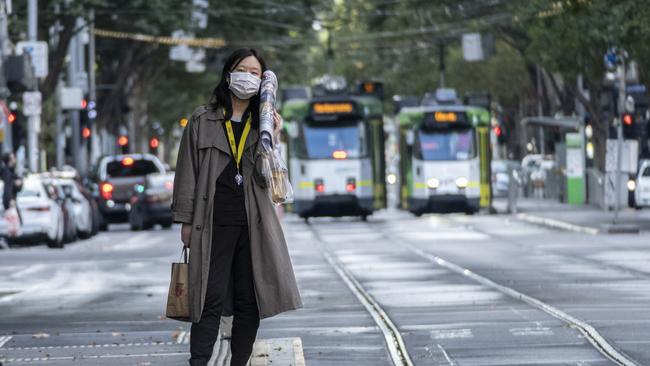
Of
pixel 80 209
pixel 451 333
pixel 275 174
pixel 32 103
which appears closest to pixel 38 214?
pixel 80 209

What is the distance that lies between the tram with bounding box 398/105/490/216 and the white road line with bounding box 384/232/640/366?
20.6 meters

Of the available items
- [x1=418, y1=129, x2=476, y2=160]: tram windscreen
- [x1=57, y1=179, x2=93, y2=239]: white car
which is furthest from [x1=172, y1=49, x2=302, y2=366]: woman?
[x1=418, y1=129, x2=476, y2=160]: tram windscreen

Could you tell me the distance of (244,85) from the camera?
9.84 metres

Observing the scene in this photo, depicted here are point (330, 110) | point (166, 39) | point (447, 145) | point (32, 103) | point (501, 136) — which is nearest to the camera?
point (32, 103)

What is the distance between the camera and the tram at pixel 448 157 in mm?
49031

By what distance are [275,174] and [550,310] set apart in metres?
7.43

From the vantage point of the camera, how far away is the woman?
9.77 m

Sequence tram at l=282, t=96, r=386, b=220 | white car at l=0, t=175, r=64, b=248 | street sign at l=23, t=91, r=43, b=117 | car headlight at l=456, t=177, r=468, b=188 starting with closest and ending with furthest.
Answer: white car at l=0, t=175, r=64, b=248 → street sign at l=23, t=91, r=43, b=117 → tram at l=282, t=96, r=386, b=220 → car headlight at l=456, t=177, r=468, b=188

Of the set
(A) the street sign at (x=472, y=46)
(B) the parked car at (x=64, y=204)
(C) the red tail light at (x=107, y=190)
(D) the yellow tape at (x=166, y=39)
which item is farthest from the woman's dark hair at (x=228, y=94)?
(A) the street sign at (x=472, y=46)

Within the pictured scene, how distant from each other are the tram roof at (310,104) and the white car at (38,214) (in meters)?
11.6

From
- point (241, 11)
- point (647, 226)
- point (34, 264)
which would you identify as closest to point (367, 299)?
point (34, 264)

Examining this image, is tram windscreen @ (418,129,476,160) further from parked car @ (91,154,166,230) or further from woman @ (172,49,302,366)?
woman @ (172,49,302,366)

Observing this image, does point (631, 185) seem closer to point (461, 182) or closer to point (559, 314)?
point (461, 182)

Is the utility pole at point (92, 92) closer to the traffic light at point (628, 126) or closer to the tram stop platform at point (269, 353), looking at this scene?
the traffic light at point (628, 126)
